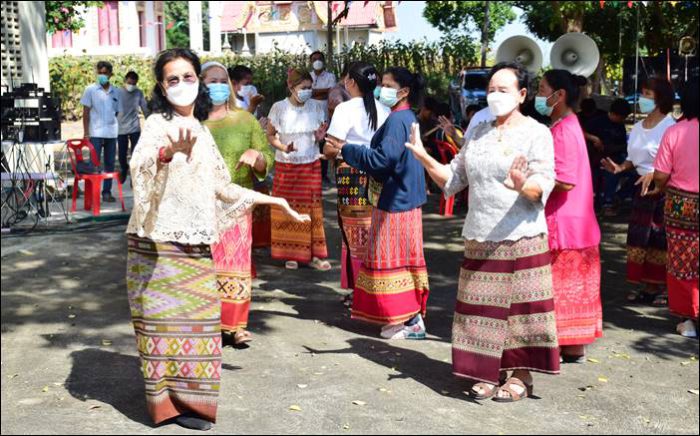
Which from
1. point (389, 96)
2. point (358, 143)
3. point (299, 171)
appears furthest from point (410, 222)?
point (299, 171)

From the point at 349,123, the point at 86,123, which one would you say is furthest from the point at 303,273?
the point at 86,123

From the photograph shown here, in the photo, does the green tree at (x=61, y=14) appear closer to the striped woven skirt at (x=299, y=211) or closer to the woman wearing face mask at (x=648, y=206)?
the striped woven skirt at (x=299, y=211)

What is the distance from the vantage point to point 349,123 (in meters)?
7.38

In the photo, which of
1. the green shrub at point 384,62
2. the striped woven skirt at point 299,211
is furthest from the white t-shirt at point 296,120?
the green shrub at point 384,62

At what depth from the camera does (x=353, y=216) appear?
7.93 metres

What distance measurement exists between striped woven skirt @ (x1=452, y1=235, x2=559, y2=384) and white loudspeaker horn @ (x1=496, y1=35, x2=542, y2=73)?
37.0 feet

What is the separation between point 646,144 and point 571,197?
6.71 ft

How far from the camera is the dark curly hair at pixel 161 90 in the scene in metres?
5.26

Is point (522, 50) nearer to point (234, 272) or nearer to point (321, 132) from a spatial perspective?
point (321, 132)

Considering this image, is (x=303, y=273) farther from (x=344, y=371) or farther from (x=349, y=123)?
(x=344, y=371)

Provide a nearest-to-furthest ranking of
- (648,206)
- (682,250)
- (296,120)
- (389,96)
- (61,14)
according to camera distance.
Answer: (389,96) < (682,250) < (648,206) < (296,120) < (61,14)

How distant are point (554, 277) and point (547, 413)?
110cm

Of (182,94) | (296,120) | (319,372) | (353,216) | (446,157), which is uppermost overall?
(182,94)

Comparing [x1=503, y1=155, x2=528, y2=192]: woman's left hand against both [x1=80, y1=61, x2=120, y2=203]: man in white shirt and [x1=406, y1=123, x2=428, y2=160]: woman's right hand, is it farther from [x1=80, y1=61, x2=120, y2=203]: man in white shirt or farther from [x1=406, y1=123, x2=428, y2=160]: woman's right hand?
[x1=80, y1=61, x2=120, y2=203]: man in white shirt
